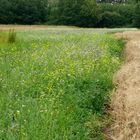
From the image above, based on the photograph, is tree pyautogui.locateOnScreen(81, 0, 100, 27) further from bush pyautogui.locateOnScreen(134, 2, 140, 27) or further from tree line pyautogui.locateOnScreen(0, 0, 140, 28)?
bush pyautogui.locateOnScreen(134, 2, 140, 27)

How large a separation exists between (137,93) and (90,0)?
71.7 meters

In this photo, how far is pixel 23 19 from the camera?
237ft

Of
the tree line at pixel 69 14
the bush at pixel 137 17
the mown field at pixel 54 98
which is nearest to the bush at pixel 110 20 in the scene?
the tree line at pixel 69 14

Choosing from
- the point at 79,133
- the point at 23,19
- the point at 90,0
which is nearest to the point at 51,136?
the point at 79,133

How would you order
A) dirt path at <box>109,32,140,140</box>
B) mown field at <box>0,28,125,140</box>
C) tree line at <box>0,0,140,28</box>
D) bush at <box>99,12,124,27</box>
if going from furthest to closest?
bush at <box>99,12,124,27</box>, tree line at <box>0,0,140,28</box>, dirt path at <box>109,32,140,140</box>, mown field at <box>0,28,125,140</box>

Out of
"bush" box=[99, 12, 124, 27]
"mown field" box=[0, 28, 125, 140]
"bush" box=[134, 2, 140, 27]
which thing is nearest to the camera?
"mown field" box=[0, 28, 125, 140]

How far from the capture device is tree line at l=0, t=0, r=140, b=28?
72.2 m

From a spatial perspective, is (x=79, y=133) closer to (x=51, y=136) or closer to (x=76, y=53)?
(x=51, y=136)

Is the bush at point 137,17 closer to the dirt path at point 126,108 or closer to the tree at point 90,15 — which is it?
the tree at point 90,15

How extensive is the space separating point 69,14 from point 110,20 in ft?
21.8

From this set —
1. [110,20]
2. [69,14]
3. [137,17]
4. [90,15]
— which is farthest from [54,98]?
[69,14]

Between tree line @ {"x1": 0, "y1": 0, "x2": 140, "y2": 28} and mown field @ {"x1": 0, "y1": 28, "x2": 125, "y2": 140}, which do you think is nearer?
mown field @ {"x1": 0, "y1": 28, "x2": 125, "y2": 140}

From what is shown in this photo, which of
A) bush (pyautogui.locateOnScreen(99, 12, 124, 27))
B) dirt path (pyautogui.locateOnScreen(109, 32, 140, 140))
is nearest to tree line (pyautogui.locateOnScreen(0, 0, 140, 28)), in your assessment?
bush (pyautogui.locateOnScreen(99, 12, 124, 27))

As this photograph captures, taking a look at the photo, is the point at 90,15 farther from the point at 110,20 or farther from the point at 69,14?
the point at 69,14
